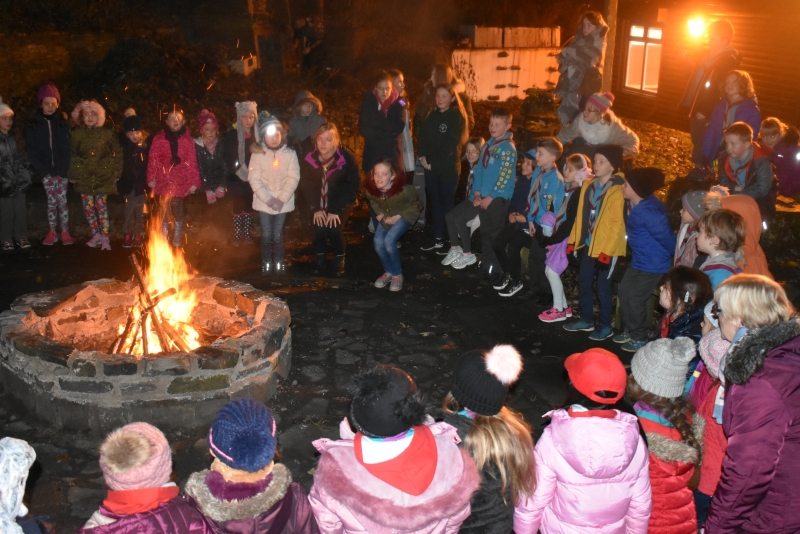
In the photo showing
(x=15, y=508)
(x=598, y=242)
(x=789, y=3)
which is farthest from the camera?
(x=789, y=3)

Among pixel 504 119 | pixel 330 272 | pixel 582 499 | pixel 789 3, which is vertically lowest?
pixel 330 272

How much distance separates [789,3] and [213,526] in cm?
1668

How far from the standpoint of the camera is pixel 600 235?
7.41m

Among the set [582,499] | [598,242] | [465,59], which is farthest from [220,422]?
[465,59]

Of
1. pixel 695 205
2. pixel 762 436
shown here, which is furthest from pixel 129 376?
pixel 695 205

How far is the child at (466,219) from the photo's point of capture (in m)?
9.34

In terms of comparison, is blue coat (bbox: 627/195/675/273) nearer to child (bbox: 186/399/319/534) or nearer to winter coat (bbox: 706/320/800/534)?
winter coat (bbox: 706/320/800/534)

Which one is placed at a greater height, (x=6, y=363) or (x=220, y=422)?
(x=220, y=422)

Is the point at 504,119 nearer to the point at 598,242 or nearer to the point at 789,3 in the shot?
the point at 598,242

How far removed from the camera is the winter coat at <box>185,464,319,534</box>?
3119mm

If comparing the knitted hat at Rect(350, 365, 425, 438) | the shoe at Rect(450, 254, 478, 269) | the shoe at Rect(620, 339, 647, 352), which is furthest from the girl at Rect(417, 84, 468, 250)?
the knitted hat at Rect(350, 365, 425, 438)

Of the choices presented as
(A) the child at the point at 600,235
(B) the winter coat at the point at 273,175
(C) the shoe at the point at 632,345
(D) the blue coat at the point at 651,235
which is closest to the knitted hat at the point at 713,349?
(D) the blue coat at the point at 651,235

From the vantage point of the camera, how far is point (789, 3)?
15.5 meters

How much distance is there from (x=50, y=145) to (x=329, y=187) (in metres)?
3.86
